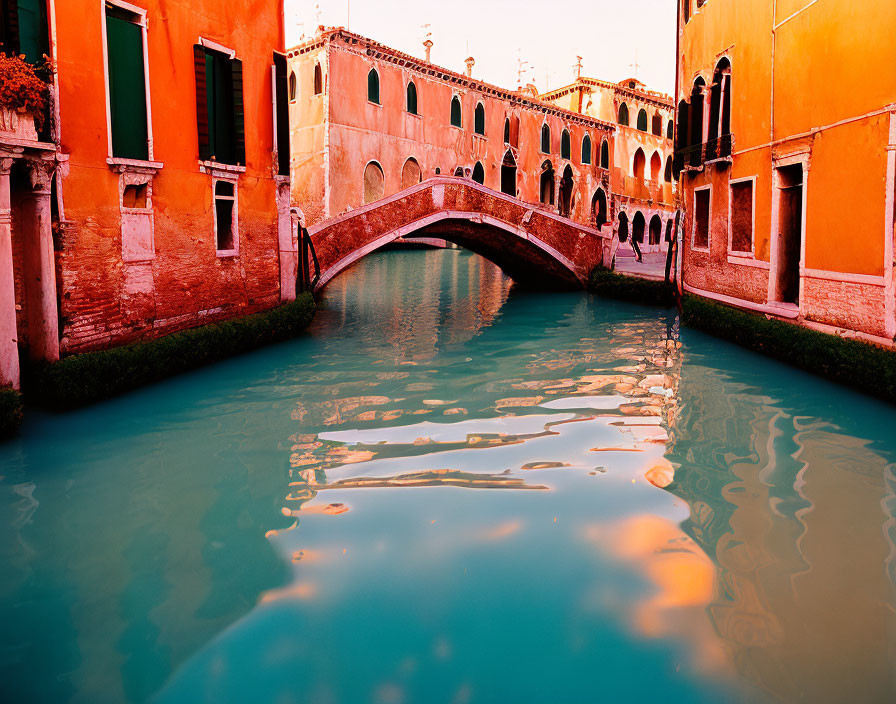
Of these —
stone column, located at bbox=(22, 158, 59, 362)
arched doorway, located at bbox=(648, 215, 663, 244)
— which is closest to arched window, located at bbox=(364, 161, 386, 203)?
arched doorway, located at bbox=(648, 215, 663, 244)

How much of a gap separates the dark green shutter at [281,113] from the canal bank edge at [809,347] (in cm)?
585

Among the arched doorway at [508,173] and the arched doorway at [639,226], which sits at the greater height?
the arched doorway at [508,173]

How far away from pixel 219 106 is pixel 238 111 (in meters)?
0.23

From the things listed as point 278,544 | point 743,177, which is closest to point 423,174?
point 743,177

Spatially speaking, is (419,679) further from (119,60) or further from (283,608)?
(119,60)

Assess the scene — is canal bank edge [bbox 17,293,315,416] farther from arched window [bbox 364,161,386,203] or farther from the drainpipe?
arched window [bbox 364,161,386,203]

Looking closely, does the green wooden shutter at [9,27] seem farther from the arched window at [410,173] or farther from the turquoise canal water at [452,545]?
the arched window at [410,173]

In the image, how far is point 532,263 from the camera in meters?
16.1

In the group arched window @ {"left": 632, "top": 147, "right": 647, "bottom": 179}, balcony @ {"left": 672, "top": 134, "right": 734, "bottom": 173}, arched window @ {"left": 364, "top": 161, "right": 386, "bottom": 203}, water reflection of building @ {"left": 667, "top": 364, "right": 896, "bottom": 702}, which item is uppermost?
arched window @ {"left": 632, "top": 147, "right": 647, "bottom": 179}

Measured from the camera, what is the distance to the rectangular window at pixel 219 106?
8180 millimetres

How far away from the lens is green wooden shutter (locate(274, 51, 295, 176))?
9641mm

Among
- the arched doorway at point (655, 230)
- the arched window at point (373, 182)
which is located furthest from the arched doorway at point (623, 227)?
the arched window at point (373, 182)

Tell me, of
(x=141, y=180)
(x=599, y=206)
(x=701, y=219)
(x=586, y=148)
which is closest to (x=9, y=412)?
(x=141, y=180)

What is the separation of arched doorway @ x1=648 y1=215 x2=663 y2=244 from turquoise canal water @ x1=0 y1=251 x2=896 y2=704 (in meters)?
22.2
